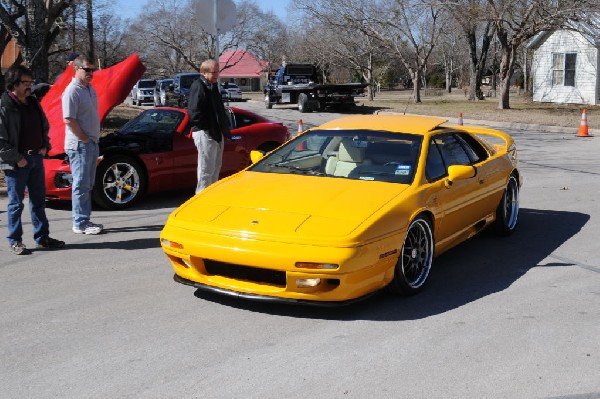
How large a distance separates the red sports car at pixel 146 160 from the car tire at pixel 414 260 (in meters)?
4.36

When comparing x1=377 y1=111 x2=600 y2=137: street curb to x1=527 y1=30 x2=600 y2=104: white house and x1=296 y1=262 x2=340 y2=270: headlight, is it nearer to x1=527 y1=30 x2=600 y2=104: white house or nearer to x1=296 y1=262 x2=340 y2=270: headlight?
x1=527 y1=30 x2=600 y2=104: white house

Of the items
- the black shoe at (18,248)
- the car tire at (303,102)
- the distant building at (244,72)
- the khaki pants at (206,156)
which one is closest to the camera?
the black shoe at (18,248)

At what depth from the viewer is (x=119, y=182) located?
28.9 feet

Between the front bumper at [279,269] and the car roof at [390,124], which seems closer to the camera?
the front bumper at [279,269]

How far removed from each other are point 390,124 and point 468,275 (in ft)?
4.81

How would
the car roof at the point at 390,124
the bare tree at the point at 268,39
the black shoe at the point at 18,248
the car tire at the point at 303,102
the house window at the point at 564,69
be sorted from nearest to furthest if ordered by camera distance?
the car roof at the point at 390,124
the black shoe at the point at 18,248
the car tire at the point at 303,102
the house window at the point at 564,69
the bare tree at the point at 268,39

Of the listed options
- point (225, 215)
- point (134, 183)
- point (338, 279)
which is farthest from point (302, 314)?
point (134, 183)

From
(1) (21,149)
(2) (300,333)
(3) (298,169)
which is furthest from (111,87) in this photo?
(2) (300,333)

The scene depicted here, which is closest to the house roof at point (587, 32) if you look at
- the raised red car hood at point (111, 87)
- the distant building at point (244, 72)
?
the raised red car hood at point (111, 87)

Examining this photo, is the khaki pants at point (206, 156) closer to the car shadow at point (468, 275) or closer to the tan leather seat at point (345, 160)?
the tan leather seat at point (345, 160)

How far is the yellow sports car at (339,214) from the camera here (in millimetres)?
4617

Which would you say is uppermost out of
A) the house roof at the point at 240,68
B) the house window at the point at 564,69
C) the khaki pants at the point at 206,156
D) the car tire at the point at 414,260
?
the house roof at the point at 240,68

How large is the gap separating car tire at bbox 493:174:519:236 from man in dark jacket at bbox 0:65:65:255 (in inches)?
172

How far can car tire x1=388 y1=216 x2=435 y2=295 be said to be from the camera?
507 cm
